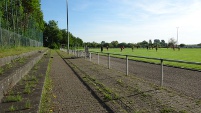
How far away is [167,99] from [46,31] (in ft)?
400

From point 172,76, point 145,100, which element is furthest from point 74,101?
point 172,76

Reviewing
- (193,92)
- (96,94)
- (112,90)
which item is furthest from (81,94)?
(193,92)

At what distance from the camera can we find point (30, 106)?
464 centimetres

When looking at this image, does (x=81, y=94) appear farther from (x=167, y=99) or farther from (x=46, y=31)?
(x=46, y=31)

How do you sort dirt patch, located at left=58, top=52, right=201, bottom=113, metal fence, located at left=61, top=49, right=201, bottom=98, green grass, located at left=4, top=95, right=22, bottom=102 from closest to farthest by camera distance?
green grass, located at left=4, top=95, right=22, bottom=102, dirt patch, located at left=58, top=52, right=201, bottom=113, metal fence, located at left=61, top=49, right=201, bottom=98

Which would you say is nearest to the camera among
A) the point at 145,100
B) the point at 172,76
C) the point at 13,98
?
the point at 13,98

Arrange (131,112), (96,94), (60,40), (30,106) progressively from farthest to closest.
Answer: (60,40), (96,94), (131,112), (30,106)

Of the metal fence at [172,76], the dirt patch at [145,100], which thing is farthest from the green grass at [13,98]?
the metal fence at [172,76]

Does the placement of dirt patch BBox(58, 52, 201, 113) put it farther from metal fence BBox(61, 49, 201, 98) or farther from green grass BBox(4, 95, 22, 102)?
green grass BBox(4, 95, 22, 102)

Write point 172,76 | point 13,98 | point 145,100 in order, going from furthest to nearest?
point 172,76 → point 145,100 → point 13,98

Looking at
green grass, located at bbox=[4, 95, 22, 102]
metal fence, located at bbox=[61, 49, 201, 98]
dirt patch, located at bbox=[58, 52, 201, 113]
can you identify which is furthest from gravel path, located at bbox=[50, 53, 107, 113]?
metal fence, located at bbox=[61, 49, 201, 98]

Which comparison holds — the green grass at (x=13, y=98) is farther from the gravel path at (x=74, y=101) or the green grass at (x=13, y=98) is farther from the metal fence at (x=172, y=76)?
the metal fence at (x=172, y=76)

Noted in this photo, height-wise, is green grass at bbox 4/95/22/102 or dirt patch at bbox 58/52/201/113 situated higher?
green grass at bbox 4/95/22/102

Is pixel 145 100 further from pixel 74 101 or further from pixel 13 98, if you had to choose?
pixel 13 98
